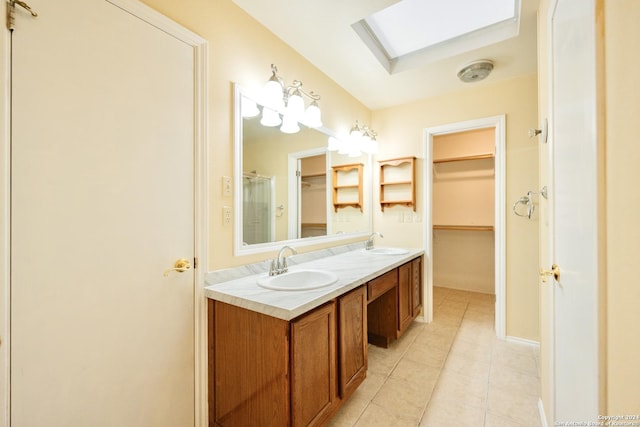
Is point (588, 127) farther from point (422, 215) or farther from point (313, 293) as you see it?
point (422, 215)

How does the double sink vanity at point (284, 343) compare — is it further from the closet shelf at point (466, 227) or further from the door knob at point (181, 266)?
the closet shelf at point (466, 227)

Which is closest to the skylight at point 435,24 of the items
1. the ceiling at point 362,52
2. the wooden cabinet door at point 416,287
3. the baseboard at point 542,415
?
the ceiling at point 362,52

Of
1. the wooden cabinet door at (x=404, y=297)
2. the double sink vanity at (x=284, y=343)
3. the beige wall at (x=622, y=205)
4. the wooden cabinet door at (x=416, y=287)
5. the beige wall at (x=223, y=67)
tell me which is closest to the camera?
the beige wall at (x=622, y=205)

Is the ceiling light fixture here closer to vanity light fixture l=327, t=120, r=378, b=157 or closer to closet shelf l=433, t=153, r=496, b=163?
vanity light fixture l=327, t=120, r=378, b=157

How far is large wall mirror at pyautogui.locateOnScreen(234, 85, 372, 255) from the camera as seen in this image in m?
1.63

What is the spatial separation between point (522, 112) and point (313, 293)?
8.46 ft

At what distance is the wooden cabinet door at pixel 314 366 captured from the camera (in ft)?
3.74

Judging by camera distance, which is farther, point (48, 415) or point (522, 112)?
point (522, 112)

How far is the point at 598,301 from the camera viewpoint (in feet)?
1.93

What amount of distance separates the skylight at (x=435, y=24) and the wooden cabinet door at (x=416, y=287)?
1.91 metres

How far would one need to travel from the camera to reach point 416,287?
8.75ft

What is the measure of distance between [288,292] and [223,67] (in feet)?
4.33

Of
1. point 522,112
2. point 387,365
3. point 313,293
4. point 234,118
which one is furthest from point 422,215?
point 234,118

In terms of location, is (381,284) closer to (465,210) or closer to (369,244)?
(369,244)
